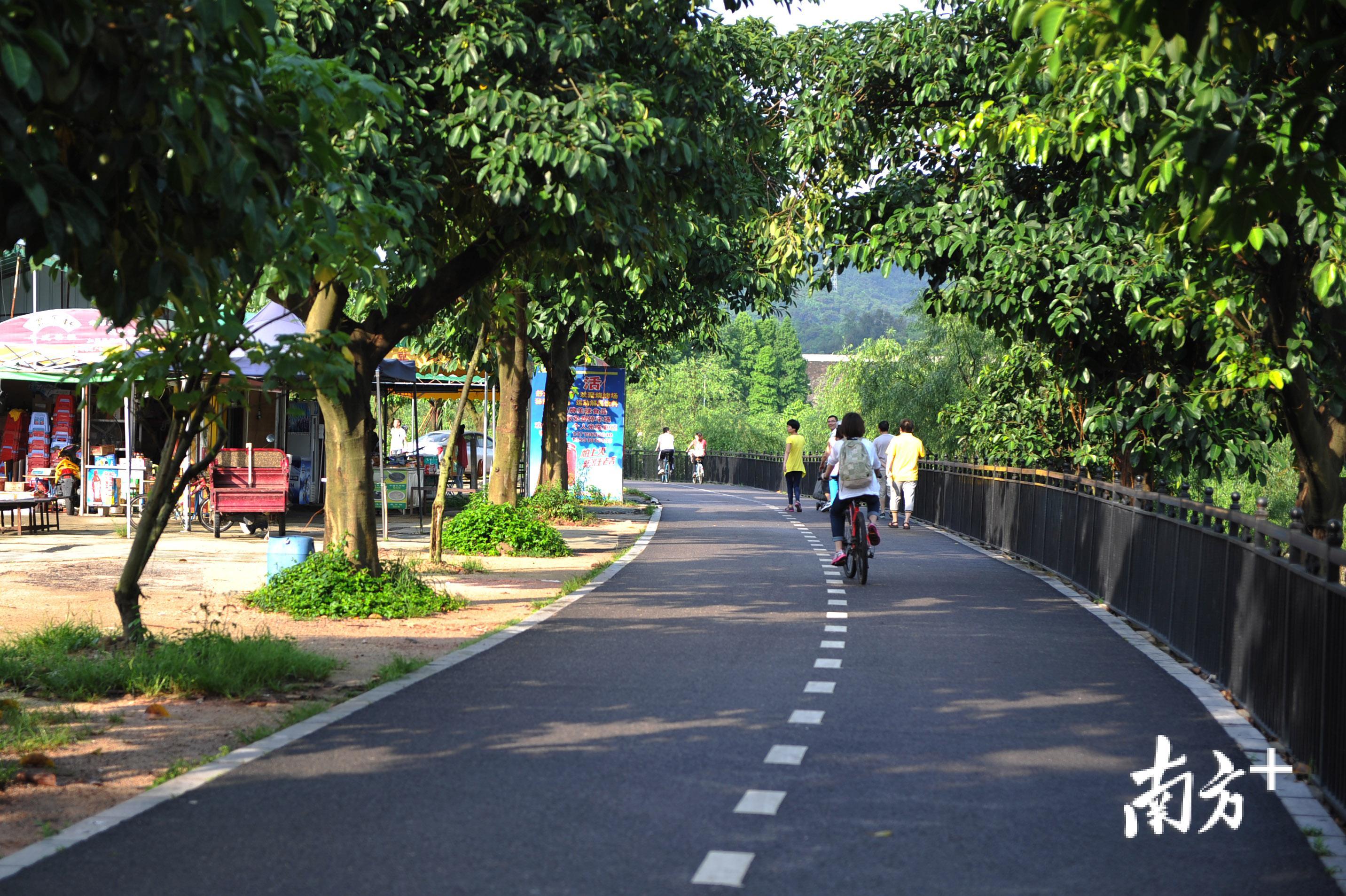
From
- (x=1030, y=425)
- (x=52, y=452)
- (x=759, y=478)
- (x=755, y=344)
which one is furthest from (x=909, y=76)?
(x=755, y=344)

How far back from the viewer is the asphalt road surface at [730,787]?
5.01 metres

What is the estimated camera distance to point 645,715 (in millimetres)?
7945

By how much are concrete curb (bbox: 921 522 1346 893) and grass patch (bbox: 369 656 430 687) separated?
187 inches

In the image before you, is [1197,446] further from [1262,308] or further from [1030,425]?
[1030,425]

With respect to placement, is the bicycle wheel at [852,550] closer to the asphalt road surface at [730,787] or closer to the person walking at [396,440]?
the asphalt road surface at [730,787]

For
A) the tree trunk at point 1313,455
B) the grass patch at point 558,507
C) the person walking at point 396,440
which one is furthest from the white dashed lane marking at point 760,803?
the person walking at point 396,440

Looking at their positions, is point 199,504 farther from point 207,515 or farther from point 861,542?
point 861,542

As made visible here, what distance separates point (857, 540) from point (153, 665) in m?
8.51

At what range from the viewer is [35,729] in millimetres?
7254

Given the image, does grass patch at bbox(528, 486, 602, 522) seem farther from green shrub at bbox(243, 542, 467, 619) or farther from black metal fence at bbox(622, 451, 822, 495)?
green shrub at bbox(243, 542, 467, 619)

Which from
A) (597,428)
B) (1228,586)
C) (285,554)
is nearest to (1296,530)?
(1228,586)

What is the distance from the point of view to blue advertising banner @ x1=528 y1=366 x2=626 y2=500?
107 feet

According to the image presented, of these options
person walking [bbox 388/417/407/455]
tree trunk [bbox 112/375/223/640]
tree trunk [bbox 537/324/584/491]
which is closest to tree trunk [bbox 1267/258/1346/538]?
tree trunk [bbox 112/375/223/640]

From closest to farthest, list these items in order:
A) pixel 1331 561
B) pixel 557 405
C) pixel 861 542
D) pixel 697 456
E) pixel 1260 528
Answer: pixel 1331 561, pixel 1260 528, pixel 861 542, pixel 557 405, pixel 697 456
